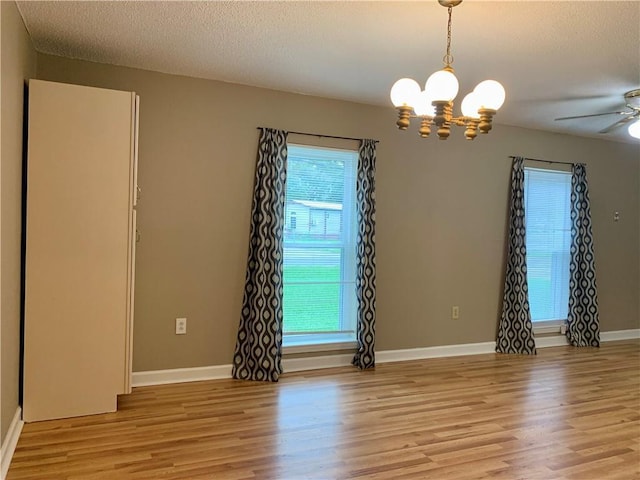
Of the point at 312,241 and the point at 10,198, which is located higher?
the point at 10,198

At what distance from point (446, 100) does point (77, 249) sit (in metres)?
2.29

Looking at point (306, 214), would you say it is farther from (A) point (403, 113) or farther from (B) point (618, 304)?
(B) point (618, 304)

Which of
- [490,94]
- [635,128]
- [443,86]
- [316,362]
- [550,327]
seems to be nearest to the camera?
[443,86]

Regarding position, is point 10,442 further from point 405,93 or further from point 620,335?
point 620,335

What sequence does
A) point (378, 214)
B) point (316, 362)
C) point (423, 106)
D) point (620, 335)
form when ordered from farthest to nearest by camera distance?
point (620, 335) → point (378, 214) → point (316, 362) → point (423, 106)

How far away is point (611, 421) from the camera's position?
10.5 ft

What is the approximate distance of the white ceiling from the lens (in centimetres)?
255

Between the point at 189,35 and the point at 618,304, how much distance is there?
5.64 metres

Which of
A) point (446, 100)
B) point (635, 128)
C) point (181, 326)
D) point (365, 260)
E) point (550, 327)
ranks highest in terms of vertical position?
point (635, 128)

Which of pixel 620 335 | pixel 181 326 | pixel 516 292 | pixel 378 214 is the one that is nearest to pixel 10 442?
pixel 181 326

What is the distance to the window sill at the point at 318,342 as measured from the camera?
4.13 meters

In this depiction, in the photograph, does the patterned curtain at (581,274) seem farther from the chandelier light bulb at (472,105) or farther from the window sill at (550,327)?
the chandelier light bulb at (472,105)

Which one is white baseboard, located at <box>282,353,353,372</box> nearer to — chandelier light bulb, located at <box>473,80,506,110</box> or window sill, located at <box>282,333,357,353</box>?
window sill, located at <box>282,333,357,353</box>

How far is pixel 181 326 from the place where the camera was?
3.79m
